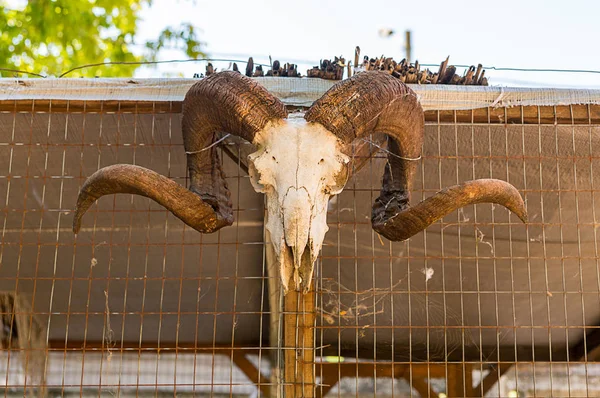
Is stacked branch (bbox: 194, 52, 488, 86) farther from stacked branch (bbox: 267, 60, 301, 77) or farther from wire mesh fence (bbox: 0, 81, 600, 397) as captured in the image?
wire mesh fence (bbox: 0, 81, 600, 397)

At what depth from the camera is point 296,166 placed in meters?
3.57

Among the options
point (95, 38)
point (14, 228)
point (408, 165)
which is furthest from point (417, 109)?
point (95, 38)

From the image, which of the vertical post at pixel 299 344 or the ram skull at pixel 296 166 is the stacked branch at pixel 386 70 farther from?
the vertical post at pixel 299 344

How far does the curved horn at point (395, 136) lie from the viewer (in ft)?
12.3

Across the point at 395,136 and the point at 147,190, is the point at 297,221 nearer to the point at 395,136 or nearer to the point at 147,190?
the point at 147,190

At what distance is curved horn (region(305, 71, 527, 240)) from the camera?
3.73 meters

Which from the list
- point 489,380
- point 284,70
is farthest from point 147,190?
point 489,380

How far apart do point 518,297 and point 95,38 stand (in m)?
10.4

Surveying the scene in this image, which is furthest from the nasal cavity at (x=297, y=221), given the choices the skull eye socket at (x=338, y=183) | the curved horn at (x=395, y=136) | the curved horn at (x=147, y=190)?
the curved horn at (x=147, y=190)

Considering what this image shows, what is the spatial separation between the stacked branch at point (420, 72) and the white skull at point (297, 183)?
1.33 meters

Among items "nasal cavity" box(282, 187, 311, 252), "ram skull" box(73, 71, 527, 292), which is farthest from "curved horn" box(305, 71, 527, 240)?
"nasal cavity" box(282, 187, 311, 252)

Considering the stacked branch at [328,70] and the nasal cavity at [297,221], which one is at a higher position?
the stacked branch at [328,70]

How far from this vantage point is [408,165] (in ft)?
14.0

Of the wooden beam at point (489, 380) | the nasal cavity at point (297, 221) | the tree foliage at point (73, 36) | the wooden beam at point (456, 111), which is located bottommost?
the wooden beam at point (489, 380)
